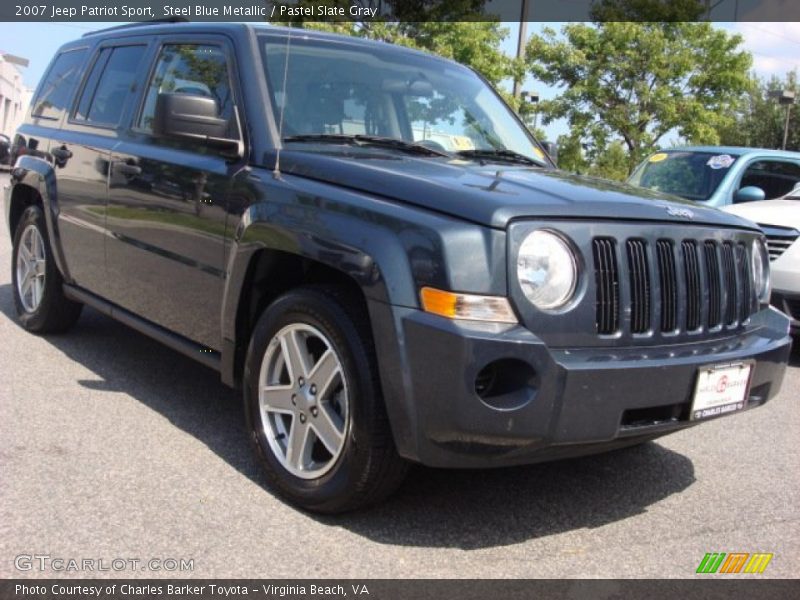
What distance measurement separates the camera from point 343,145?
362 cm

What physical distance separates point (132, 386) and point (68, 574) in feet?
7.03

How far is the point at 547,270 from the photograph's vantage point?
2787 mm

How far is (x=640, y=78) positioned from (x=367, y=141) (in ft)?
60.6

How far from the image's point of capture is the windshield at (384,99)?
375cm

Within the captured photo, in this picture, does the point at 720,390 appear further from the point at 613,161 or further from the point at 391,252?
the point at 613,161

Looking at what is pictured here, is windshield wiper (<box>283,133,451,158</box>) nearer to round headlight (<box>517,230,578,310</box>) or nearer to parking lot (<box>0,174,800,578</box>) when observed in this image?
round headlight (<box>517,230,578,310</box>)

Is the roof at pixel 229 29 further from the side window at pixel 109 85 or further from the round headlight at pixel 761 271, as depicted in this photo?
the round headlight at pixel 761 271

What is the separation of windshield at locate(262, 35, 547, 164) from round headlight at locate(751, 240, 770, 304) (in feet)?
3.75

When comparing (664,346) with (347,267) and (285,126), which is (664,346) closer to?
(347,267)

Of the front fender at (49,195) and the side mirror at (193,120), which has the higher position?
the side mirror at (193,120)

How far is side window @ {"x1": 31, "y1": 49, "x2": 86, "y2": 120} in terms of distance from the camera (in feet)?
17.8

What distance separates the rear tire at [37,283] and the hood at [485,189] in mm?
2733

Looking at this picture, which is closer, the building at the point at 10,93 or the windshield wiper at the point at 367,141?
the windshield wiper at the point at 367,141

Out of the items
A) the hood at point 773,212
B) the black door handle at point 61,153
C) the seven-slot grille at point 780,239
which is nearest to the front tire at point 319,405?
the black door handle at point 61,153
